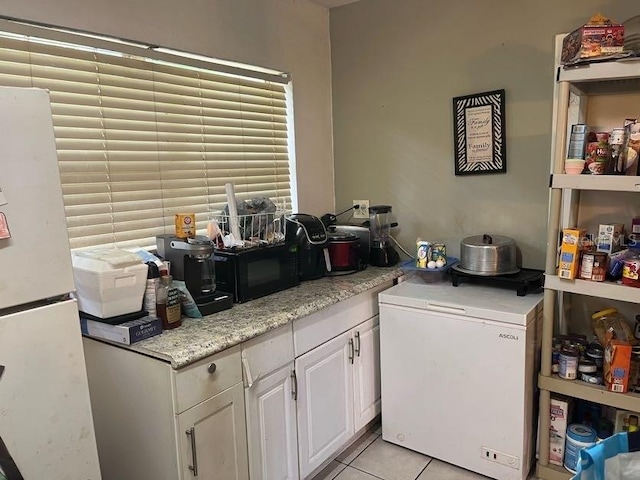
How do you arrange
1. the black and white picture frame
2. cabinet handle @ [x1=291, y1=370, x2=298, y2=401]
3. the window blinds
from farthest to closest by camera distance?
the black and white picture frame, cabinet handle @ [x1=291, y1=370, x2=298, y2=401], the window blinds

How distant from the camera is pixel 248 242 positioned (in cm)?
221

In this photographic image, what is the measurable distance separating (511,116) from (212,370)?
1.93 meters

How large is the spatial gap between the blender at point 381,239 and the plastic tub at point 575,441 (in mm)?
1195

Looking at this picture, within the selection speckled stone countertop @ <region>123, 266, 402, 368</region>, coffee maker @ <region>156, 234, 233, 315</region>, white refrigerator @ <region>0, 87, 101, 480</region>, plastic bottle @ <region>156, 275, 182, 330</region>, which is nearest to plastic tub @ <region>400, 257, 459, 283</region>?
speckled stone countertop @ <region>123, 266, 402, 368</region>

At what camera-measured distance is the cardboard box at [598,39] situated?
174cm

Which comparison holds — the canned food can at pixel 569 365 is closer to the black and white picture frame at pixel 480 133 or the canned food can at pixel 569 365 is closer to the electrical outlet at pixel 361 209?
the black and white picture frame at pixel 480 133

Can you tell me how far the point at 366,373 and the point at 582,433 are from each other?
999 millimetres

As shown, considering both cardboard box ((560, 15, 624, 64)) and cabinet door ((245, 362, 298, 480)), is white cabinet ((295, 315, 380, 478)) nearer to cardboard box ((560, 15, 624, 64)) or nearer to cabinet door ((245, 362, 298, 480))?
cabinet door ((245, 362, 298, 480))

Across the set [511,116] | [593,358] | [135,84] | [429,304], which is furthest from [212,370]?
[511,116]

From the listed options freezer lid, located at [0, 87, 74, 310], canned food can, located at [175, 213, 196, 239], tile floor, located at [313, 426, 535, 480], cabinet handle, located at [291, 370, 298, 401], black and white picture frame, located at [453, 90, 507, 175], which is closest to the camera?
freezer lid, located at [0, 87, 74, 310]

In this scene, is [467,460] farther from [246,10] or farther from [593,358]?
[246,10]

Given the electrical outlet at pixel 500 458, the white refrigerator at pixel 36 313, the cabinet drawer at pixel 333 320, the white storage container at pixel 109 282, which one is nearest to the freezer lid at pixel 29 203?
the white refrigerator at pixel 36 313

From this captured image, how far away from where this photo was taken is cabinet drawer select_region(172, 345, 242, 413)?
5.06 ft

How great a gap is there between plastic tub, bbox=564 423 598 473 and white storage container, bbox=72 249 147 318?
1878 mm
